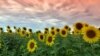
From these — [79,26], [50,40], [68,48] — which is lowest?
[68,48]

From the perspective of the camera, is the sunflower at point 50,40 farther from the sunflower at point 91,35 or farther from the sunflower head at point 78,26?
the sunflower at point 91,35

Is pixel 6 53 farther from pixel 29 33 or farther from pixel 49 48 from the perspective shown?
pixel 49 48

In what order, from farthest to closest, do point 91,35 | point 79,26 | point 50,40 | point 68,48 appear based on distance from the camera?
1. point 50,40
2. point 79,26
3. point 68,48
4. point 91,35

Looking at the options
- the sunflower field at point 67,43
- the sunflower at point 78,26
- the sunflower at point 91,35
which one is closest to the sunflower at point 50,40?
the sunflower field at point 67,43

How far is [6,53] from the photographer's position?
10820mm

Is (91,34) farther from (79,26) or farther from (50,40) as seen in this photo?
(50,40)

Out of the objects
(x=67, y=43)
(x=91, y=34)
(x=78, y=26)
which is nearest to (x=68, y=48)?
(x=67, y=43)

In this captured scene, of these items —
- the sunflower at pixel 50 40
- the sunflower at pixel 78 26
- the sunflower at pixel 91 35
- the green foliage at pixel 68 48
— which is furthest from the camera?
the sunflower at pixel 50 40

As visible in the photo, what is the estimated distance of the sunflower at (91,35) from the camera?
6617 mm

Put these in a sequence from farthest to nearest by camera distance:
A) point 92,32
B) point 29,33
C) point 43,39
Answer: point 29,33 → point 43,39 → point 92,32

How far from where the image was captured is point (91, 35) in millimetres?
6727

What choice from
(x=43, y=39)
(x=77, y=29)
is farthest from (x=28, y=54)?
(x=77, y=29)

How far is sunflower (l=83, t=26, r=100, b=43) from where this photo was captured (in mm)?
6617

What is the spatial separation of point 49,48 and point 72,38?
2.73ft
